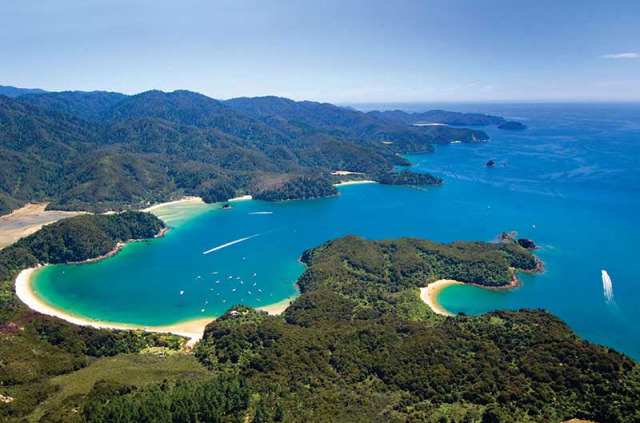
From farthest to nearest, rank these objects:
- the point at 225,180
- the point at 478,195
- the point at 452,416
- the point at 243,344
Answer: the point at 225,180
the point at 478,195
the point at 243,344
the point at 452,416

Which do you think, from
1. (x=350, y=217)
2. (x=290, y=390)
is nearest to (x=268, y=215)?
(x=350, y=217)

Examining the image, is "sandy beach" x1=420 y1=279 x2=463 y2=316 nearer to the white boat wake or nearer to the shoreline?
the shoreline

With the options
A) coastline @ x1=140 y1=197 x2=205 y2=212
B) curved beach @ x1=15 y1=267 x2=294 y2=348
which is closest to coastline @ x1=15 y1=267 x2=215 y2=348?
curved beach @ x1=15 y1=267 x2=294 y2=348

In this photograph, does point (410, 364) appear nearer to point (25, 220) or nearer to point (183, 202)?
point (183, 202)

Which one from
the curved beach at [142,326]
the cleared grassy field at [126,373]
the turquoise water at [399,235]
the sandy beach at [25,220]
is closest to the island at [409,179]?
the turquoise water at [399,235]

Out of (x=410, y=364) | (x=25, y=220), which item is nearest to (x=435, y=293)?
(x=410, y=364)

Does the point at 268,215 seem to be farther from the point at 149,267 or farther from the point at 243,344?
the point at 243,344

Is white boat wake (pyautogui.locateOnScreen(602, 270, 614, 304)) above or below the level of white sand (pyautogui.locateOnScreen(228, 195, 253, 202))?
below
